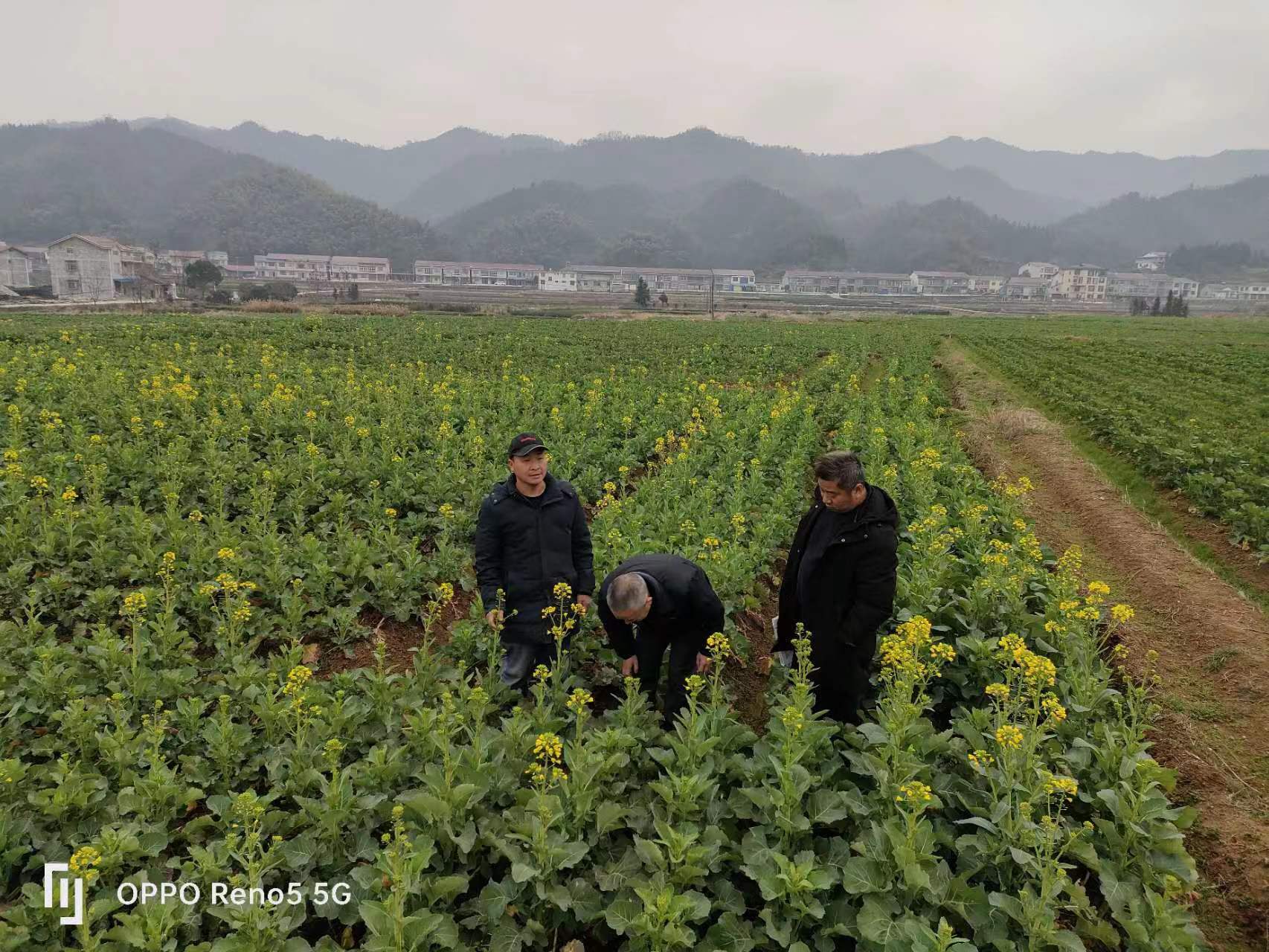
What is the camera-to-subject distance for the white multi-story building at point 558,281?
395 ft

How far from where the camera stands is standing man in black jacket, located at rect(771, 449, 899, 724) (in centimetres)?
454

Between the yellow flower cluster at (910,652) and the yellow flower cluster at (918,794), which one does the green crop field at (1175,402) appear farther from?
the yellow flower cluster at (918,794)

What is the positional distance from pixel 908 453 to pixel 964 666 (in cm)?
665

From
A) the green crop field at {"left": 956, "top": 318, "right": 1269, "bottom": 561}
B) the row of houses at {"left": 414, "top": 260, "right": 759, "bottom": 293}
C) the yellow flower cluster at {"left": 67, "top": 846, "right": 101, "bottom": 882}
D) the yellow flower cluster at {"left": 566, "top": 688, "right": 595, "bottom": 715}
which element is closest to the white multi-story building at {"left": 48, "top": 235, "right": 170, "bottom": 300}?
the row of houses at {"left": 414, "top": 260, "right": 759, "bottom": 293}

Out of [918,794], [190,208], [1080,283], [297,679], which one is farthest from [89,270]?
[1080,283]

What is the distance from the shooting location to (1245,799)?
4.71 metres

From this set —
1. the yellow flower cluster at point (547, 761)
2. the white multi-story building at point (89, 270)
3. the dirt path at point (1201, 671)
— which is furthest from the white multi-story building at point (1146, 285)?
the yellow flower cluster at point (547, 761)

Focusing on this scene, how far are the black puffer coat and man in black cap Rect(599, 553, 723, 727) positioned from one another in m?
0.66

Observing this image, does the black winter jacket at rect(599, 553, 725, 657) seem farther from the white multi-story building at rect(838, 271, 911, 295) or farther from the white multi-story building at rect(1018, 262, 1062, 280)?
the white multi-story building at rect(1018, 262, 1062, 280)

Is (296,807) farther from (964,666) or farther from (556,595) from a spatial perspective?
(964,666)

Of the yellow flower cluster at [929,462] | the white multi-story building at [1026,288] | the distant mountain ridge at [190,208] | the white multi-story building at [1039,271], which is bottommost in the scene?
the yellow flower cluster at [929,462]

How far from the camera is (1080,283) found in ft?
429

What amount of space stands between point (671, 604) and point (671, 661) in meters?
0.57

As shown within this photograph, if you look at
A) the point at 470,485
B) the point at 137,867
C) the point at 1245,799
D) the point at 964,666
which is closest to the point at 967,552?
the point at 964,666
